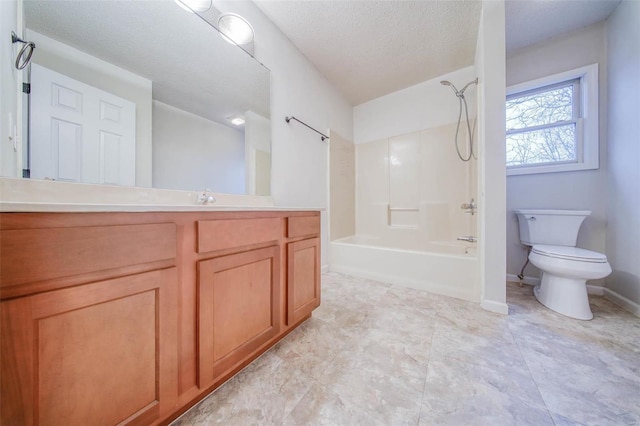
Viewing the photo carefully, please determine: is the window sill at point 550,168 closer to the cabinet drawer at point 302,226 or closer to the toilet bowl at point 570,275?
the toilet bowl at point 570,275

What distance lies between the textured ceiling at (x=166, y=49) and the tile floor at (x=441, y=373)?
156cm

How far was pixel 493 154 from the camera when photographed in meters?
1.60

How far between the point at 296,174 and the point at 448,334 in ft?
5.65

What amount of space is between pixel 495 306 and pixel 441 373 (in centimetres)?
93

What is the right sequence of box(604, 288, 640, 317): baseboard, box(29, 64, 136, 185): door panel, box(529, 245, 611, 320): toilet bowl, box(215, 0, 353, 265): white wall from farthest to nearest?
box(215, 0, 353, 265): white wall, box(604, 288, 640, 317): baseboard, box(529, 245, 611, 320): toilet bowl, box(29, 64, 136, 185): door panel

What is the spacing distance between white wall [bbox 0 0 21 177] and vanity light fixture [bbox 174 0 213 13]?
723 mm

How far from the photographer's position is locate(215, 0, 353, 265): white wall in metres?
1.81

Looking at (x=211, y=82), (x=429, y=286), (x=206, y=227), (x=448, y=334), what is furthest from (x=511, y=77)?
(x=206, y=227)

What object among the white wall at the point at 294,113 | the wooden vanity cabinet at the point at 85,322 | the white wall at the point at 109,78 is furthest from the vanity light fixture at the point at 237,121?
the wooden vanity cabinet at the point at 85,322

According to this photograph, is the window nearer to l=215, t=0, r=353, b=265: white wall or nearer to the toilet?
the toilet

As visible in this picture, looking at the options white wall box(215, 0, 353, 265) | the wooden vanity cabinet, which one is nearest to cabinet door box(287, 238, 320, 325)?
the wooden vanity cabinet

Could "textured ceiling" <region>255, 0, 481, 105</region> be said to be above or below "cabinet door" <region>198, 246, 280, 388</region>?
above

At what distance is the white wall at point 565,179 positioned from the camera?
190cm

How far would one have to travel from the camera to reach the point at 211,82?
146 centimetres
